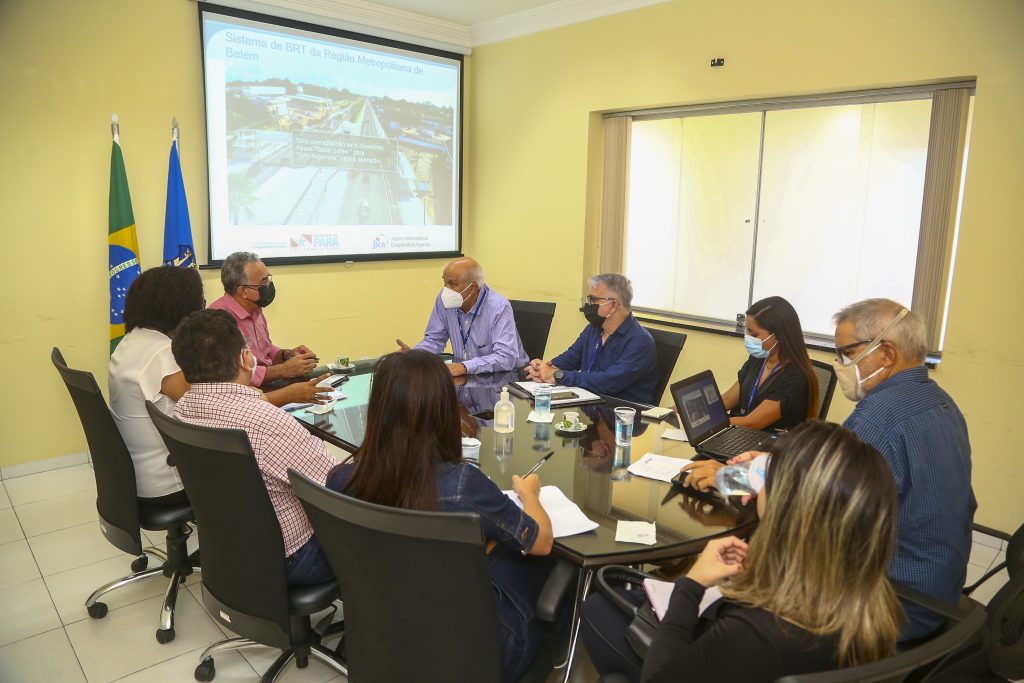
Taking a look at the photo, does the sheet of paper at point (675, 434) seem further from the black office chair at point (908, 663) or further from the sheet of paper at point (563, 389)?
the black office chair at point (908, 663)

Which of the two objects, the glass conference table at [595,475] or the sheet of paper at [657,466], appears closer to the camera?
the glass conference table at [595,475]

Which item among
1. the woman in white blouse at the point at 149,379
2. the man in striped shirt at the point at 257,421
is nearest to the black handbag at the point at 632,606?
the man in striped shirt at the point at 257,421

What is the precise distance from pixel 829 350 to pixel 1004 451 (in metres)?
1.04

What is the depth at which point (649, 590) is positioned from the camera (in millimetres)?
1778

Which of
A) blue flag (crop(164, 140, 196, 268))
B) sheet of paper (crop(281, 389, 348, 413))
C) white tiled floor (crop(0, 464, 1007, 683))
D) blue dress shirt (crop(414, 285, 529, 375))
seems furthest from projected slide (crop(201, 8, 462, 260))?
sheet of paper (crop(281, 389, 348, 413))

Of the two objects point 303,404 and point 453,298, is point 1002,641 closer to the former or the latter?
point 303,404

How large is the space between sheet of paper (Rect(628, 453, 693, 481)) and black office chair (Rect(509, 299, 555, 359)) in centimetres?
189

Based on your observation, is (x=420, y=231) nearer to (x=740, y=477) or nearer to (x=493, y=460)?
(x=493, y=460)

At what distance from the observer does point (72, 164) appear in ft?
13.8

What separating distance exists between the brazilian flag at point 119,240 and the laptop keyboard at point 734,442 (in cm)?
357

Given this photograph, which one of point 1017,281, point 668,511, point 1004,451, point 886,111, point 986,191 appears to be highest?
point 886,111

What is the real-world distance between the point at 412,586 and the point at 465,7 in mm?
4979

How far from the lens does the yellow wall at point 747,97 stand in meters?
3.44

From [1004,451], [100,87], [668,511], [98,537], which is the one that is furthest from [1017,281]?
[100,87]
